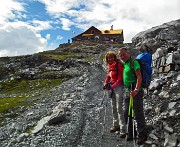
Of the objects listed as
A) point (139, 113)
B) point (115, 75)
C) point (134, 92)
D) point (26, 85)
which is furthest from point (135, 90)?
point (26, 85)

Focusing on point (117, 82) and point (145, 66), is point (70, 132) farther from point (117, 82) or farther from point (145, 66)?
point (145, 66)

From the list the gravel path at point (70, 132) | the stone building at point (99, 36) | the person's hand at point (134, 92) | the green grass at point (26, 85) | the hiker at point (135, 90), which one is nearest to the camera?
the person's hand at point (134, 92)

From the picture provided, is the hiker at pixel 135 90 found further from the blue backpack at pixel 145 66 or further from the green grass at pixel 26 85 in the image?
the green grass at pixel 26 85

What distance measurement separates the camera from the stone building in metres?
155

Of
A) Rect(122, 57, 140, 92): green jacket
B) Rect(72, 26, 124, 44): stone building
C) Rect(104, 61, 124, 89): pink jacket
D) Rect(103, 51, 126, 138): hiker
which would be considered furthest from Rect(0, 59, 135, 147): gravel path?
Rect(72, 26, 124, 44): stone building

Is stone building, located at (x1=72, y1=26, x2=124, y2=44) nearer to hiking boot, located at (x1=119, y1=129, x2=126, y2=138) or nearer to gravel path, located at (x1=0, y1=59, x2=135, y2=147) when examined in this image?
gravel path, located at (x1=0, y1=59, x2=135, y2=147)

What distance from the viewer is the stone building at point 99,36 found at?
155 metres

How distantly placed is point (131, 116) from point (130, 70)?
2.41 meters

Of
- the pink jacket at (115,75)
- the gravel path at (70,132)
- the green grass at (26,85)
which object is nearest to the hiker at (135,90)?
the pink jacket at (115,75)

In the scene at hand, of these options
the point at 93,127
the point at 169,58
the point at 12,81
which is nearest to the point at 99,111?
the point at 93,127

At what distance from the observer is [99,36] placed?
157125 mm

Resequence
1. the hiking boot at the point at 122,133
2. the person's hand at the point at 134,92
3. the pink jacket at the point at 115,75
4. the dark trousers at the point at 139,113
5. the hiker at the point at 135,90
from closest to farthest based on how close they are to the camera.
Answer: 1. the person's hand at the point at 134,92
2. the hiker at the point at 135,90
3. the dark trousers at the point at 139,113
4. the pink jacket at the point at 115,75
5. the hiking boot at the point at 122,133

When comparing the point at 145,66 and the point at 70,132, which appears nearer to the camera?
the point at 145,66

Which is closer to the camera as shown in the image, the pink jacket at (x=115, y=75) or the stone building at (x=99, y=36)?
the pink jacket at (x=115, y=75)
